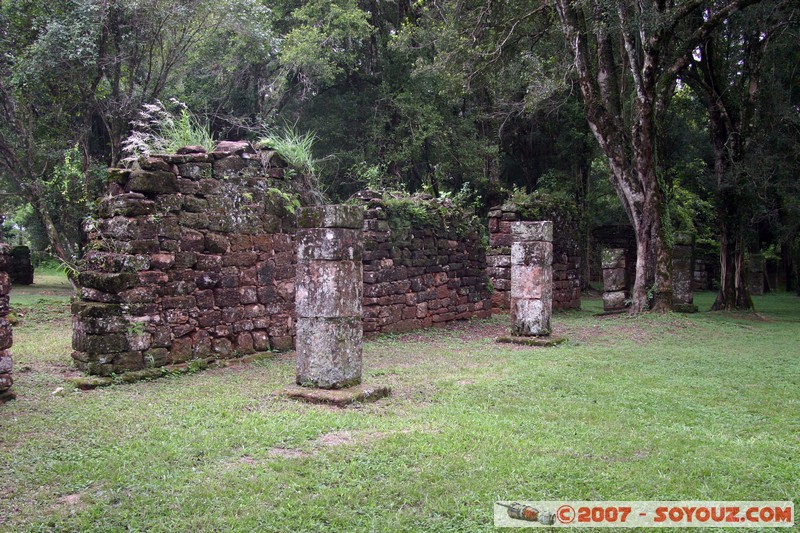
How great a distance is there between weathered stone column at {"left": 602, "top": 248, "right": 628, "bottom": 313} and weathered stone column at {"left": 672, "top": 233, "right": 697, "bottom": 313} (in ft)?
4.77

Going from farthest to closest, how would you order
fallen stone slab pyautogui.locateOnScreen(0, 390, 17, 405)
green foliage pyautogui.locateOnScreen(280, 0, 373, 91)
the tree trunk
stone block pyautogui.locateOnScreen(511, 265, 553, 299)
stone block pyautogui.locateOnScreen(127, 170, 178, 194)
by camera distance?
green foliage pyautogui.locateOnScreen(280, 0, 373, 91), the tree trunk, stone block pyautogui.locateOnScreen(511, 265, 553, 299), stone block pyautogui.locateOnScreen(127, 170, 178, 194), fallen stone slab pyautogui.locateOnScreen(0, 390, 17, 405)

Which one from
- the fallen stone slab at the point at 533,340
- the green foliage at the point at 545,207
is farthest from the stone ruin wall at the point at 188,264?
the green foliage at the point at 545,207

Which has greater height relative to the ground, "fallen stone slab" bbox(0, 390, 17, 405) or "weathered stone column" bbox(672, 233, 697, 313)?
"weathered stone column" bbox(672, 233, 697, 313)

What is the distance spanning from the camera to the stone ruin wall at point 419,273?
11.7m

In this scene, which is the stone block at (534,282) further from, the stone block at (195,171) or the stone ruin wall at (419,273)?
the stone block at (195,171)

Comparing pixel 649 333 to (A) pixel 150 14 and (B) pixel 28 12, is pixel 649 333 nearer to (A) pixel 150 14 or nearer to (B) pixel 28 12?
(A) pixel 150 14

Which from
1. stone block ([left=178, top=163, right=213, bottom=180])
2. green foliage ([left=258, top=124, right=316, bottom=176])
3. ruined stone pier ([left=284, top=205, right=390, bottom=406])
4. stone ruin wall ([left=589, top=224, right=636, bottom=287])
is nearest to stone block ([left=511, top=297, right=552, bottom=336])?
green foliage ([left=258, top=124, right=316, bottom=176])

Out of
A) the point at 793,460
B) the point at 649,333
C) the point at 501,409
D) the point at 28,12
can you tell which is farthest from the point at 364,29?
the point at 793,460

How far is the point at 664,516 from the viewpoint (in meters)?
3.84

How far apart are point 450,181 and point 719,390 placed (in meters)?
18.0

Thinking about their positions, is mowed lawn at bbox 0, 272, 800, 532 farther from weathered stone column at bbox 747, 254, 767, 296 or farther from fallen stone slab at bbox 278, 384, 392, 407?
weathered stone column at bbox 747, 254, 767, 296

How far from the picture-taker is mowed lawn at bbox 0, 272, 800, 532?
3943mm

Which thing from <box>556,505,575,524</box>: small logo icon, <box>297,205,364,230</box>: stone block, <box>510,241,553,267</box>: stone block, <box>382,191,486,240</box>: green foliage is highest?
<box>382,191,486,240</box>: green foliage

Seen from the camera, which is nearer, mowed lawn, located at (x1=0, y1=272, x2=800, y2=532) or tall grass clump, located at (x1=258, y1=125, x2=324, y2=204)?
mowed lawn, located at (x1=0, y1=272, x2=800, y2=532)
